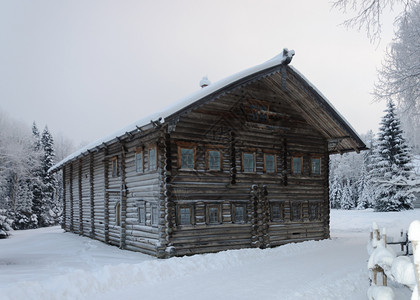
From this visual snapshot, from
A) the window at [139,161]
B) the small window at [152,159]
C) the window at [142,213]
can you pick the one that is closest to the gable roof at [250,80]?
the window at [139,161]

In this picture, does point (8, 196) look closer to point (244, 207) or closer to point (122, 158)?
point (122, 158)

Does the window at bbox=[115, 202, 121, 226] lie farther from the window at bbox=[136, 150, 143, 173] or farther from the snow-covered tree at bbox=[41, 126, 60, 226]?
the snow-covered tree at bbox=[41, 126, 60, 226]

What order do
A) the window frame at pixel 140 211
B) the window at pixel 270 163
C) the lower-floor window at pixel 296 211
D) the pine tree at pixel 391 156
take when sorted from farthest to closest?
the pine tree at pixel 391 156
the lower-floor window at pixel 296 211
the window at pixel 270 163
the window frame at pixel 140 211

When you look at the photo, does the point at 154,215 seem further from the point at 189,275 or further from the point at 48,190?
the point at 48,190

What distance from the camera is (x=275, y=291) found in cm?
978

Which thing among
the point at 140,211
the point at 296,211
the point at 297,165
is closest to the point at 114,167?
the point at 140,211

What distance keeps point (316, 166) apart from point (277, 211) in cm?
405

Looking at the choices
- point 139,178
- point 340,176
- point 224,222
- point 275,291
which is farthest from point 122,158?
point 340,176

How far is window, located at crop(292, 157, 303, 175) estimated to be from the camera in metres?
19.6

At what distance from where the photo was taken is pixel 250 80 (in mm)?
16078

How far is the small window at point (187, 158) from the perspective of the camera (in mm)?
15477

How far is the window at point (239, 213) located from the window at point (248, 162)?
177 cm

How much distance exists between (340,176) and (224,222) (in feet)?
182

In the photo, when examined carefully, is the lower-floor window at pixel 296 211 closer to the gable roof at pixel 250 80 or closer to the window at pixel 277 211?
the window at pixel 277 211
